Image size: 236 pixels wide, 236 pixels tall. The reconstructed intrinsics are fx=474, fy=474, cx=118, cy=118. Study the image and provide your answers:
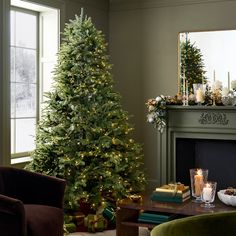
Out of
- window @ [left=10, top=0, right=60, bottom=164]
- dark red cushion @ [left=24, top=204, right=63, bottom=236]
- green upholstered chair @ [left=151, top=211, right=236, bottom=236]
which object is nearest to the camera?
green upholstered chair @ [left=151, top=211, right=236, bottom=236]

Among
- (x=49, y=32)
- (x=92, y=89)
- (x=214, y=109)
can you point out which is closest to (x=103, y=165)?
(x=92, y=89)

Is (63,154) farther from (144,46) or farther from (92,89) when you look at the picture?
(144,46)

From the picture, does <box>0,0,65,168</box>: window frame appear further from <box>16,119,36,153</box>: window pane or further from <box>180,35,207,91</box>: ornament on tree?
<box>180,35,207,91</box>: ornament on tree

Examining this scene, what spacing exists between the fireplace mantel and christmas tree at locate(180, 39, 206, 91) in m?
0.56

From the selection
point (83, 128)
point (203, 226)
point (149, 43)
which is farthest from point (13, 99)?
point (203, 226)

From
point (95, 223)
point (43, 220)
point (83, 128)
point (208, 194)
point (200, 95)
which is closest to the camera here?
point (43, 220)

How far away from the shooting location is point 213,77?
5.59 m

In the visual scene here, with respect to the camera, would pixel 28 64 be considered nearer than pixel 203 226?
No

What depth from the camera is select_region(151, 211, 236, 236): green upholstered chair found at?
187 cm

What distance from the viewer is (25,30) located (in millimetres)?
5297

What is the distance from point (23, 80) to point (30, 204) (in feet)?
6.63

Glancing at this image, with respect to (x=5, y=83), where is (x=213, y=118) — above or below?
below

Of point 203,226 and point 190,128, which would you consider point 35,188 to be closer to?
point 203,226

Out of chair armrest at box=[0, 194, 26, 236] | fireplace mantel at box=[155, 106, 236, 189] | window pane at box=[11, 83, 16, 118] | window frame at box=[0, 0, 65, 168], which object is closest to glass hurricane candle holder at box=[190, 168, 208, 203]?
fireplace mantel at box=[155, 106, 236, 189]
